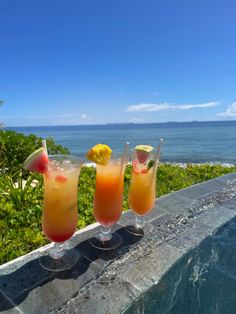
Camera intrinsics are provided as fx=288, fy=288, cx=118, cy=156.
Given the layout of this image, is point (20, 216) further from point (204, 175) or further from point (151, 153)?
point (204, 175)

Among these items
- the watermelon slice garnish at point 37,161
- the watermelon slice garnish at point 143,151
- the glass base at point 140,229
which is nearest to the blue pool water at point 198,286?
the glass base at point 140,229

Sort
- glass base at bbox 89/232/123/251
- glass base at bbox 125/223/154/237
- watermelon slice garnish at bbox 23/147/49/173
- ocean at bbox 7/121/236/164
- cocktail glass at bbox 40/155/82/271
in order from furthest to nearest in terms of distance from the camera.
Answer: ocean at bbox 7/121/236/164 → glass base at bbox 125/223/154/237 → glass base at bbox 89/232/123/251 → cocktail glass at bbox 40/155/82/271 → watermelon slice garnish at bbox 23/147/49/173

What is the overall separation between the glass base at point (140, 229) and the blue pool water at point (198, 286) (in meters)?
0.42

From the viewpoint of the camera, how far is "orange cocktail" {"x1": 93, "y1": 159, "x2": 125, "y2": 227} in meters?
2.14

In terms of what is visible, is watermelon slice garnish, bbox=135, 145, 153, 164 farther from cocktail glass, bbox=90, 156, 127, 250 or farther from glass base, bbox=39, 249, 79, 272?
glass base, bbox=39, 249, 79, 272

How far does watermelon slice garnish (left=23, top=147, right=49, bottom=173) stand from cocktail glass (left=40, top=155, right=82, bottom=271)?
5 centimetres

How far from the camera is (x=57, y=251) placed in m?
1.98

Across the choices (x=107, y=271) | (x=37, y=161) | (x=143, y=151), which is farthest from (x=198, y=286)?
(x=37, y=161)

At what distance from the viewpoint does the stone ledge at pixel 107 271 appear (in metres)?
1.55

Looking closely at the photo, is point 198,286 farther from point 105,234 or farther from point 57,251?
point 57,251

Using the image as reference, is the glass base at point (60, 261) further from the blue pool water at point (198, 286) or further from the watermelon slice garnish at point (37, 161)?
the watermelon slice garnish at point (37, 161)

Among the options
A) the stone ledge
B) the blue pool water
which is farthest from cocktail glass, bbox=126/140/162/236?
the blue pool water

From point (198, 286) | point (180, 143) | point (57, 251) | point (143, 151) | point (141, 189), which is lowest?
point (180, 143)

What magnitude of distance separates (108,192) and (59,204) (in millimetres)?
419
